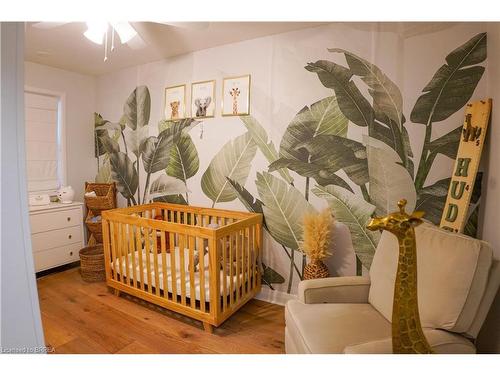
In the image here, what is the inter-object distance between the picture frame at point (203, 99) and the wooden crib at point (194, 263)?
92cm

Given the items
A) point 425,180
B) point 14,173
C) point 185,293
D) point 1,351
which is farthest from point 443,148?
point 1,351

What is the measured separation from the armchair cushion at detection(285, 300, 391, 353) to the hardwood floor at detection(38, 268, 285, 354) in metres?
0.49

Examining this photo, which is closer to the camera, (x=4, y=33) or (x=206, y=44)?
(x=4, y=33)

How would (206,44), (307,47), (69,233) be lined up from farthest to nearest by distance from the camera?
(69,233)
(206,44)
(307,47)

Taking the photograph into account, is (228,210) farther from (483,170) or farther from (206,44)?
(483,170)

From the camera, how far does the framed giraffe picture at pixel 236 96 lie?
242 centimetres

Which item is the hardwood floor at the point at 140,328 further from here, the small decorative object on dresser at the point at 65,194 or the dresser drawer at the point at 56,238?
the small decorative object on dresser at the point at 65,194

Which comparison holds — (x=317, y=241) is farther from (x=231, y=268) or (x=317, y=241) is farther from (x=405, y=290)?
(x=405, y=290)

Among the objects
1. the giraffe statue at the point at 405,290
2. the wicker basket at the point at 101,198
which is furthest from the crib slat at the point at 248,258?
the wicker basket at the point at 101,198

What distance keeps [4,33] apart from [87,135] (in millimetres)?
3089

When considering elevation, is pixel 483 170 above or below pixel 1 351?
above

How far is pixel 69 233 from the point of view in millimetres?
3098

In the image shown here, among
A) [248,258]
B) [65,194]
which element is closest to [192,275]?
[248,258]
